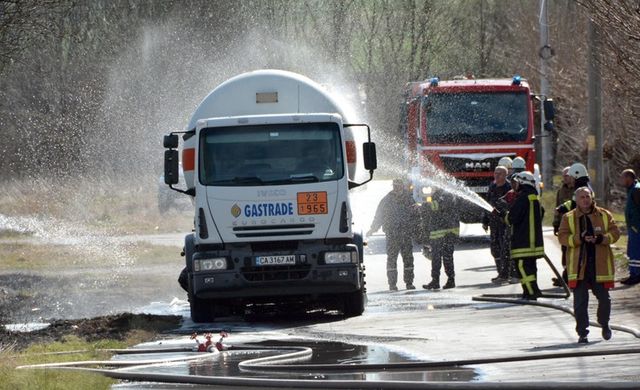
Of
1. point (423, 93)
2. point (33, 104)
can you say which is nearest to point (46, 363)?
point (423, 93)

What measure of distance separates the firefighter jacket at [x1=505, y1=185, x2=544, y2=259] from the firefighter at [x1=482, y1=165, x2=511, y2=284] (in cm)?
288

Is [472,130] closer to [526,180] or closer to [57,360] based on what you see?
[526,180]

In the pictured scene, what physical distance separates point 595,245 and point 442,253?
23.2ft

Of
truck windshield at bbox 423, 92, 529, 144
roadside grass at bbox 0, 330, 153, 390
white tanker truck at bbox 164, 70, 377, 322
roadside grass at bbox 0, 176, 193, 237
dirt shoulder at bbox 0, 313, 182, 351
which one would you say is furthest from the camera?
roadside grass at bbox 0, 176, 193, 237

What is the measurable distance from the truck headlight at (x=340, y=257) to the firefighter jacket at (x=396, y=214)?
3.44 m

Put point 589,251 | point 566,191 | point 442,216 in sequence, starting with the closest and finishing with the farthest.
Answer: point 589,251, point 566,191, point 442,216

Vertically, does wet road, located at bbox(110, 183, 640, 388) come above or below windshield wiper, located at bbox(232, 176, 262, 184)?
below

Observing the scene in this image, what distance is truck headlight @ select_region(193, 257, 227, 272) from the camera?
1605 centimetres

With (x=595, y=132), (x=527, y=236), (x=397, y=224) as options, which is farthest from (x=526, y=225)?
(x=595, y=132)

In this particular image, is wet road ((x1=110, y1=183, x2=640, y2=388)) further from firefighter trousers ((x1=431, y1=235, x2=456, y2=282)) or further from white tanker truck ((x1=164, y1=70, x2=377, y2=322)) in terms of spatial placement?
white tanker truck ((x1=164, y1=70, x2=377, y2=322))

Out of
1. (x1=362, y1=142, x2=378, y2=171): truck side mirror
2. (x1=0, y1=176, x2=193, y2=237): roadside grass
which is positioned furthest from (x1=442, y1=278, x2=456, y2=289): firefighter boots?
(x1=0, y1=176, x2=193, y2=237): roadside grass

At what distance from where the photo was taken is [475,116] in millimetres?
26781

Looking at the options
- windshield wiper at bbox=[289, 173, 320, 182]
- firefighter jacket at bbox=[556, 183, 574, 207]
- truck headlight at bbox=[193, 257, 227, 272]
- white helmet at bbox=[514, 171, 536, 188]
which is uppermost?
windshield wiper at bbox=[289, 173, 320, 182]

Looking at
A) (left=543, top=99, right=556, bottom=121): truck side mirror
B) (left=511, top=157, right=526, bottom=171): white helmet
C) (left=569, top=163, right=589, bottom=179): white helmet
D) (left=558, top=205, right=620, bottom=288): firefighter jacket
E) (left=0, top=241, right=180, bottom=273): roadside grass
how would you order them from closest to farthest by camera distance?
1. (left=558, top=205, right=620, bottom=288): firefighter jacket
2. (left=569, top=163, right=589, bottom=179): white helmet
3. (left=511, top=157, right=526, bottom=171): white helmet
4. (left=543, top=99, right=556, bottom=121): truck side mirror
5. (left=0, top=241, right=180, bottom=273): roadside grass
